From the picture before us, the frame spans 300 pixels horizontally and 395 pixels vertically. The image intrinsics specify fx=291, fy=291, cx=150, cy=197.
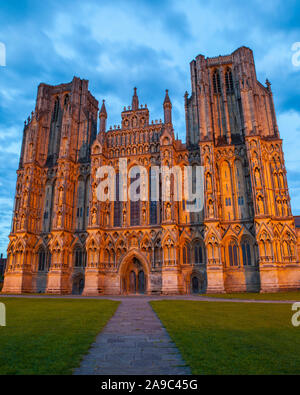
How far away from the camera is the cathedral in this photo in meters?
37.6

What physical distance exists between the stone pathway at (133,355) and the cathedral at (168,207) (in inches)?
1121

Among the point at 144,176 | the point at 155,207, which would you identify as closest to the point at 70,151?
the point at 144,176

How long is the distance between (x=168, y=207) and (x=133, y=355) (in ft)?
108

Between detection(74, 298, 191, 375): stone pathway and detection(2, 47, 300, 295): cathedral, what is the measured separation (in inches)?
1121

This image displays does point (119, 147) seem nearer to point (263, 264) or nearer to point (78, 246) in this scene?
point (78, 246)

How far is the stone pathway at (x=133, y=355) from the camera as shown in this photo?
5719 mm

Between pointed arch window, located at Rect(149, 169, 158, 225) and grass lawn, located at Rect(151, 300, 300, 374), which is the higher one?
pointed arch window, located at Rect(149, 169, 158, 225)

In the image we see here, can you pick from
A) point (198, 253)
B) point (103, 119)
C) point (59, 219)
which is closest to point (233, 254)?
point (198, 253)

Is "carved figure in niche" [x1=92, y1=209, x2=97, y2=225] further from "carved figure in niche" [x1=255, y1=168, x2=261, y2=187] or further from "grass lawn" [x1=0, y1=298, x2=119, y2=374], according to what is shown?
"grass lawn" [x1=0, y1=298, x2=119, y2=374]

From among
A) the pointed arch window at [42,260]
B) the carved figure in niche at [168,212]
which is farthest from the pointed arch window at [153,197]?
the pointed arch window at [42,260]

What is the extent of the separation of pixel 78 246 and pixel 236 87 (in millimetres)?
35293

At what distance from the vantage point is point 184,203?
138 ft

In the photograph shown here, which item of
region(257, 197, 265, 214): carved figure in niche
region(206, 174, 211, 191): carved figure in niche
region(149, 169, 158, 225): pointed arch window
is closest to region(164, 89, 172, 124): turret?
region(149, 169, 158, 225): pointed arch window

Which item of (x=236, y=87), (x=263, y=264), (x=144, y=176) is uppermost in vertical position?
(x=236, y=87)
